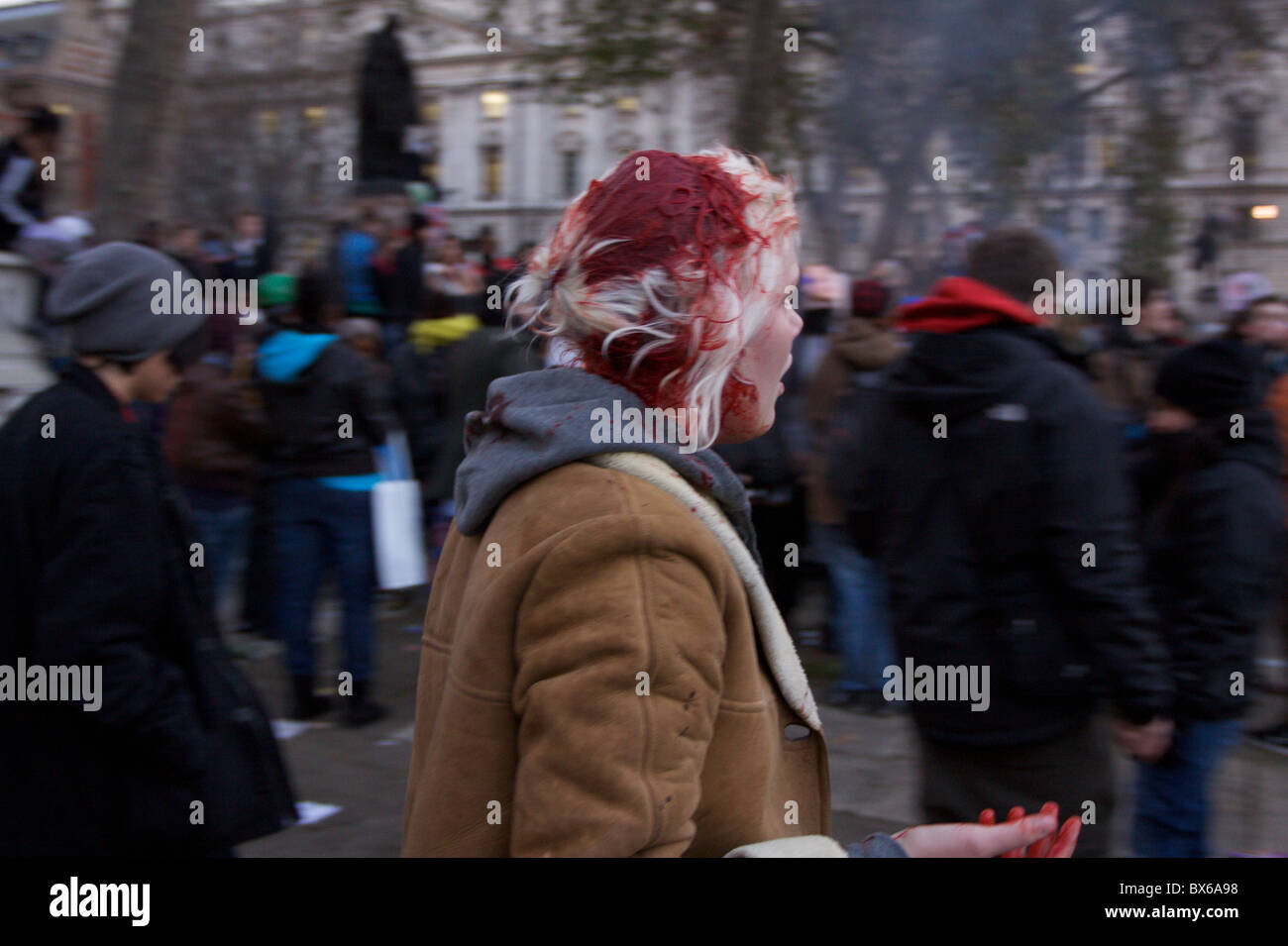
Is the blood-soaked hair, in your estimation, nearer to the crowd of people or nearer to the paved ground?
the crowd of people

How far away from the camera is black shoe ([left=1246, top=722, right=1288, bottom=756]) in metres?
5.50

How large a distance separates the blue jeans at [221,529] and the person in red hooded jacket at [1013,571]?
4086mm

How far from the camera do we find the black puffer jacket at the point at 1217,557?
3309mm

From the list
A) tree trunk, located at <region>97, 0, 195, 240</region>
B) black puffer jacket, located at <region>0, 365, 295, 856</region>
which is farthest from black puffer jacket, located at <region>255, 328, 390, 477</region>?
tree trunk, located at <region>97, 0, 195, 240</region>

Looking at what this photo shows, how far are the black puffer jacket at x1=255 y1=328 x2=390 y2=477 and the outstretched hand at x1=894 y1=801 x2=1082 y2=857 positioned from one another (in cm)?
418

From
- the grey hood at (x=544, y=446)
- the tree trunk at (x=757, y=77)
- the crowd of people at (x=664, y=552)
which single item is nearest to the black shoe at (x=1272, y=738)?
the crowd of people at (x=664, y=552)

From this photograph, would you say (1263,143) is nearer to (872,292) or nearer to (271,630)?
(872,292)

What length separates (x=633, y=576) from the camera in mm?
1311

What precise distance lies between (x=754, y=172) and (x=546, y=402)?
438 millimetres

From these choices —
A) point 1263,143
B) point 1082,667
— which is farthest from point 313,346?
point 1263,143

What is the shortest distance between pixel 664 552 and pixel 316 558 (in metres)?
4.54

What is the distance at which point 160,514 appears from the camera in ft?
8.01

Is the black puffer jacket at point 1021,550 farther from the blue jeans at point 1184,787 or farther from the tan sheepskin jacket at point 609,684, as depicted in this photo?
the tan sheepskin jacket at point 609,684

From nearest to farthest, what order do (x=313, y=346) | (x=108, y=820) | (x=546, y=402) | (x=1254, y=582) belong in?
1. (x=546, y=402)
2. (x=108, y=820)
3. (x=1254, y=582)
4. (x=313, y=346)
